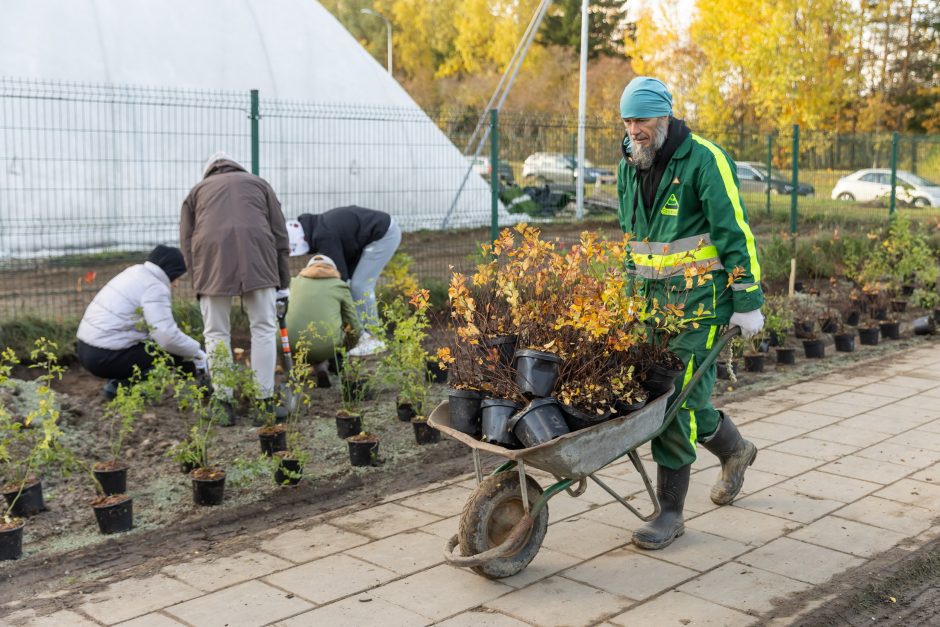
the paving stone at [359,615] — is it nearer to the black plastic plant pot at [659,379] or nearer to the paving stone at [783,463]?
the black plastic plant pot at [659,379]

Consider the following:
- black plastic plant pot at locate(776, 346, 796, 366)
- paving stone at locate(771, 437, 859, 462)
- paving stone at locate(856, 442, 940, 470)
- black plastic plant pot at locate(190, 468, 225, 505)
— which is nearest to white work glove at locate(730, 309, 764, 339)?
paving stone at locate(771, 437, 859, 462)

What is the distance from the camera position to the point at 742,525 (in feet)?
15.2

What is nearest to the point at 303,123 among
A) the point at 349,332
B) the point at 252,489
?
the point at 349,332

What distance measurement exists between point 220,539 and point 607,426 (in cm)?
197

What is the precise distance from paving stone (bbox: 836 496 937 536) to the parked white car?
1106 cm

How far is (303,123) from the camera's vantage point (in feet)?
49.9

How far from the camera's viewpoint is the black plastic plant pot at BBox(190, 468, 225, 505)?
4996 millimetres

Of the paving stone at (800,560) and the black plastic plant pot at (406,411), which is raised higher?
the black plastic plant pot at (406,411)

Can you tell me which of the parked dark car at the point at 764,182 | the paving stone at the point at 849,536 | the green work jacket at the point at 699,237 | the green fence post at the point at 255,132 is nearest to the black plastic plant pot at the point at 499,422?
the green work jacket at the point at 699,237

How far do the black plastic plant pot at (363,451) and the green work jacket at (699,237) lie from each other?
1993 millimetres

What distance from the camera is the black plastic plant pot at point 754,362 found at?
26.3 ft

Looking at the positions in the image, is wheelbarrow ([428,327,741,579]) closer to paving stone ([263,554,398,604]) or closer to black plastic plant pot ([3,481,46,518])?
paving stone ([263,554,398,604])

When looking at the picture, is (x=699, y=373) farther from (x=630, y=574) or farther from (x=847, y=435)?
(x=847, y=435)

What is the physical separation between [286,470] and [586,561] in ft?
5.78
